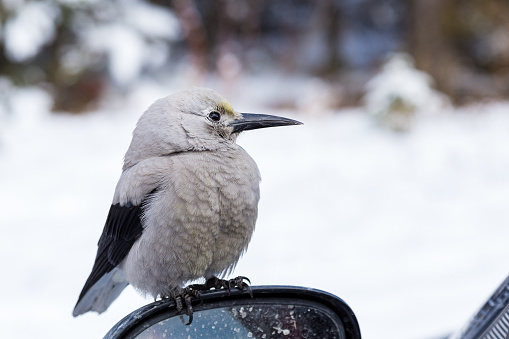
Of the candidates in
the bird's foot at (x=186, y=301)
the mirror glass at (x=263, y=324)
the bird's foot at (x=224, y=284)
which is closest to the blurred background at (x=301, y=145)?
the bird's foot at (x=224, y=284)

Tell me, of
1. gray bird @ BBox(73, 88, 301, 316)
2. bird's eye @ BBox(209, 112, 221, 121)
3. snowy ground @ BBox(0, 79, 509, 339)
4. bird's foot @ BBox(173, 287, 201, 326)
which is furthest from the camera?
snowy ground @ BBox(0, 79, 509, 339)

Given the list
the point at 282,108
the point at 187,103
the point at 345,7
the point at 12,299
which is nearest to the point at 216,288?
the point at 187,103

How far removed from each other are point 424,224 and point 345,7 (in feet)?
27.0

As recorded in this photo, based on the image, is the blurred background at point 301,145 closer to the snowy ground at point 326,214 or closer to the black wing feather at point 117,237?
the snowy ground at point 326,214

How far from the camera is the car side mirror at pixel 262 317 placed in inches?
85.7

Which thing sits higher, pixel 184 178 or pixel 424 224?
pixel 424 224

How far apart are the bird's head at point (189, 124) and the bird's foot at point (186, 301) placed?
2.19 feet

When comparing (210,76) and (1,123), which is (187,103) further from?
(210,76)

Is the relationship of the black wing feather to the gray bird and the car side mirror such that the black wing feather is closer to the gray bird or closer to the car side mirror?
the gray bird

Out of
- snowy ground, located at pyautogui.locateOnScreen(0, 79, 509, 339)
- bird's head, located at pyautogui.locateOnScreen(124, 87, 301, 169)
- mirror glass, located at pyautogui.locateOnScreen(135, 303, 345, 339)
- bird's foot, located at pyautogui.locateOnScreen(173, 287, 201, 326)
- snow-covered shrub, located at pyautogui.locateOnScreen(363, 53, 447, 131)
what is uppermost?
snow-covered shrub, located at pyautogui.locateOnScreen(363, 53, 447, 131)

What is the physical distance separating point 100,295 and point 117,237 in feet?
1.22

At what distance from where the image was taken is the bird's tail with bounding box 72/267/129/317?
3.08 meters

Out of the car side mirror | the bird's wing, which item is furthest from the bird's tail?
the car side mirror

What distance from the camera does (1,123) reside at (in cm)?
833
